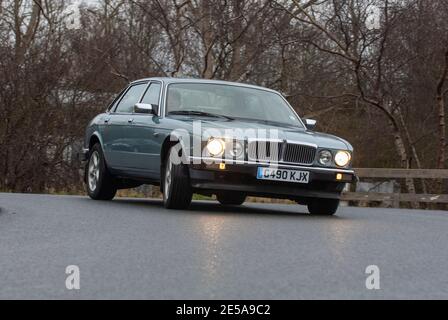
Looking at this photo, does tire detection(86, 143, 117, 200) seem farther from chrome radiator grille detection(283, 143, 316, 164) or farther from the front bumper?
chrome radiator grille detection(283, 143, 316, 164)

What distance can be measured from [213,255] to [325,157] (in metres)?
4.34

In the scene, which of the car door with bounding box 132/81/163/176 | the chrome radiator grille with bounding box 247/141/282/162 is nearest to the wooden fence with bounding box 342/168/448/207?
the car door with bounding box 132/81/163/176

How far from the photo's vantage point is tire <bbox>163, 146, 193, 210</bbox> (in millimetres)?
10656

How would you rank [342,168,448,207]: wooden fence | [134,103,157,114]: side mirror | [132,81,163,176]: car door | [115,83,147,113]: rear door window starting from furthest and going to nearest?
[342,168,448,207]: wooden fence, [115,83,147,113]: rear door window, [134,103,157,114]: side mirror, [132,81,163,176]: car door

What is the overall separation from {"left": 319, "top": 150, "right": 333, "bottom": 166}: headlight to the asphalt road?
25.7 inches

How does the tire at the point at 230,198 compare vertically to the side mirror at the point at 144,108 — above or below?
below

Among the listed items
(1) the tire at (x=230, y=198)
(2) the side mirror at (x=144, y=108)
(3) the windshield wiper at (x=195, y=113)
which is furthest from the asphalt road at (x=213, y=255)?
(1) the tire at (x=230, y=198)

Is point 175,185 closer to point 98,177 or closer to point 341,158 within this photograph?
point 341,158

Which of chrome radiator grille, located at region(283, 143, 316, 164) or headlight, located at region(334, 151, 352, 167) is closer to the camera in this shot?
chrome radiator grille, located at region(283, 143, 316, 164)

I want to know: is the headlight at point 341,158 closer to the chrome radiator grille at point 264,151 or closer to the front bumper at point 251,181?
the front bumper at point 251,181

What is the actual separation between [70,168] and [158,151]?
12.2 m

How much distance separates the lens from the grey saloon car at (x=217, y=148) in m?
10.5

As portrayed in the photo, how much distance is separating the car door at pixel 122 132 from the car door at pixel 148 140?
14cm
